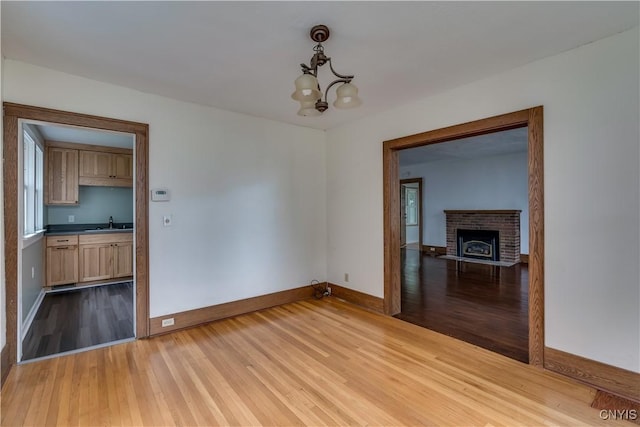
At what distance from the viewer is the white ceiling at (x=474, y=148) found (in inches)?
209

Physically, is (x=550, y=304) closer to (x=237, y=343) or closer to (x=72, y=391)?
(x=237, y=343)

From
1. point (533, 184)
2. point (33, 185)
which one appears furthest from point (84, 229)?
point (533, 184)

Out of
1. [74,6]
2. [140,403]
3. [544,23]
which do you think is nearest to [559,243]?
[544,23]

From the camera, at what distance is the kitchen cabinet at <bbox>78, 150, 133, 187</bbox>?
5.15 metres

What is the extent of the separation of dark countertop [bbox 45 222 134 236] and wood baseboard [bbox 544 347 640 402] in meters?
5.95

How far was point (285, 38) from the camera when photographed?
6.81ft

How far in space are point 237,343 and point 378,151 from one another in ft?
8.74

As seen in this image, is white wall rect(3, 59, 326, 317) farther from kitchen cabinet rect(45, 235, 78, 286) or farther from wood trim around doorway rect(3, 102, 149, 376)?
kitchen cabinet rect(45, 235, 78, 286)

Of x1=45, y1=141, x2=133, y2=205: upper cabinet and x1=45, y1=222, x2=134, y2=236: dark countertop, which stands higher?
x1=45, y1=141, x2=133, y2=205: upper cabinet

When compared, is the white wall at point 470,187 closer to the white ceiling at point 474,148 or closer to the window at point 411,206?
the white ceiling at point 474,148

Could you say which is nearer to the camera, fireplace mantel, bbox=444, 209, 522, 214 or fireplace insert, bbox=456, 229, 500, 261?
fireplace mantel, bbox=444, 209, 522, 214

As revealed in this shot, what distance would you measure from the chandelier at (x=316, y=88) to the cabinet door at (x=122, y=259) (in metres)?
4.70

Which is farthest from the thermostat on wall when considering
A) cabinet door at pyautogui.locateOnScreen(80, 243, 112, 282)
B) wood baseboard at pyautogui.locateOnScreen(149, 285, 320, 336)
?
cabinet door at pyautogui.locateOnScreen(80, 243, 112, 282)

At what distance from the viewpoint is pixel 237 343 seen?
9.44 feet
